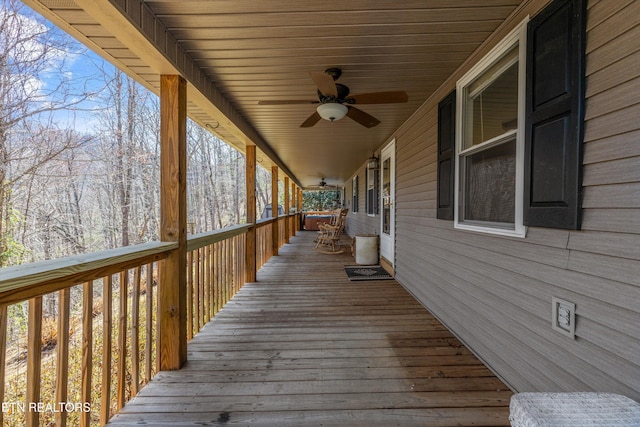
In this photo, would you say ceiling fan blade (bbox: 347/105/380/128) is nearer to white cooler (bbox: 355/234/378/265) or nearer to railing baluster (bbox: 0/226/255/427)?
railing baluster (bbox: 0/226/255/427)

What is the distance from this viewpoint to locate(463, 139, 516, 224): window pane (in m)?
1.83

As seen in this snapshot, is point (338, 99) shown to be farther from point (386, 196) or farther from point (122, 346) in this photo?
point (386, 196)

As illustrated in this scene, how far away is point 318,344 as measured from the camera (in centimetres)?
228

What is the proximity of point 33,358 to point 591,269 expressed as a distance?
2.50 m

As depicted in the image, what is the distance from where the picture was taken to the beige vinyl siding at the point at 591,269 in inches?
44.2

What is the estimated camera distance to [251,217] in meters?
4.23

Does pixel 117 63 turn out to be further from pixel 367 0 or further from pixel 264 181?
pixel 264 181

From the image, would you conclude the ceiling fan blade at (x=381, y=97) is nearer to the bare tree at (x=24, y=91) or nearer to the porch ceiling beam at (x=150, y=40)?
the porch ceiling beam at (x=150, y=40)

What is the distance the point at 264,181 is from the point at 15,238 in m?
15.0

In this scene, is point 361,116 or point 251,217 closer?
point 361,116

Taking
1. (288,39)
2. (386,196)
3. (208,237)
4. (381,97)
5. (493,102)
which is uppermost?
(288,39)

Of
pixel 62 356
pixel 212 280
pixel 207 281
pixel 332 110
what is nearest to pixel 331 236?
pixel 212 280

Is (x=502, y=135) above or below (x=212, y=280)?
above

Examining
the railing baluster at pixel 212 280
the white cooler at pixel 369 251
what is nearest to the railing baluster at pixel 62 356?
the railing baluster at pixel 212 280
